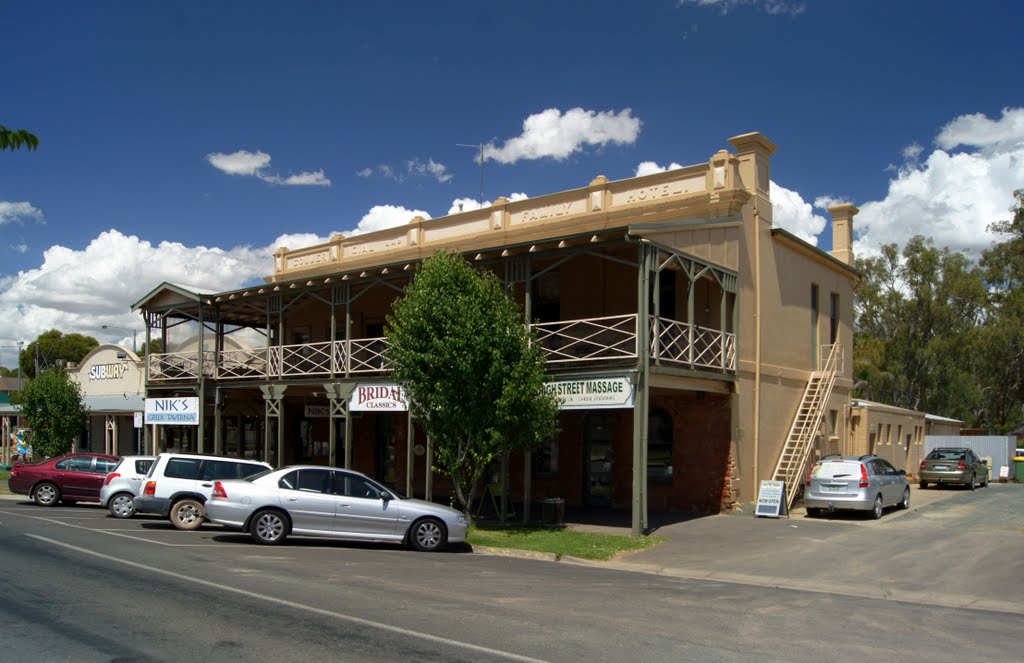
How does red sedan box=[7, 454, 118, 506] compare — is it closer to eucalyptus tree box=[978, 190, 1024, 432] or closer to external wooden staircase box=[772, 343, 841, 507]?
external wooden staircase box=[772, 343, 841, 507]

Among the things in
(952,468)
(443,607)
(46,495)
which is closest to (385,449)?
(46,495)

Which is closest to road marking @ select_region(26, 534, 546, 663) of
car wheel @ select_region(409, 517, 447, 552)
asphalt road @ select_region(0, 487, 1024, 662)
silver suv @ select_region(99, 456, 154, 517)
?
asphalt road @ select_region(0, 487, 1024, 662)

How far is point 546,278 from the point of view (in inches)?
912

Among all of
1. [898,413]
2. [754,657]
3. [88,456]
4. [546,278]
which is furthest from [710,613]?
[898,413]

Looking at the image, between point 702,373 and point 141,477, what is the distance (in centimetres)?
1282

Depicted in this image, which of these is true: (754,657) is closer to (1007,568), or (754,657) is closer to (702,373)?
(1007,568)

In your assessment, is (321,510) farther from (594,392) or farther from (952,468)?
(952,468)

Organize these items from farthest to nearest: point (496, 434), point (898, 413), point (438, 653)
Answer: point (898, 413) → point (496, 434) → point (438, 653)

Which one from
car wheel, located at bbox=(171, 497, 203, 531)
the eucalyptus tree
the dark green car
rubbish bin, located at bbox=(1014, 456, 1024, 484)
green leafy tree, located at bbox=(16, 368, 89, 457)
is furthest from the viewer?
the eucalyptus tree

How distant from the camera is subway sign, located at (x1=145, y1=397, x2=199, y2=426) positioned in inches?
1034

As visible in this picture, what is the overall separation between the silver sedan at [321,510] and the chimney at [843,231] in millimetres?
18041

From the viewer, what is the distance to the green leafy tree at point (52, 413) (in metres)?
30.5

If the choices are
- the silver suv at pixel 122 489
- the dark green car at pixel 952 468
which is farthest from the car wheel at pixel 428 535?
the dark green car at pixel 952 468

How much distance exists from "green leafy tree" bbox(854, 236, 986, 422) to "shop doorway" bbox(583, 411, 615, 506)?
28211 millimetres
